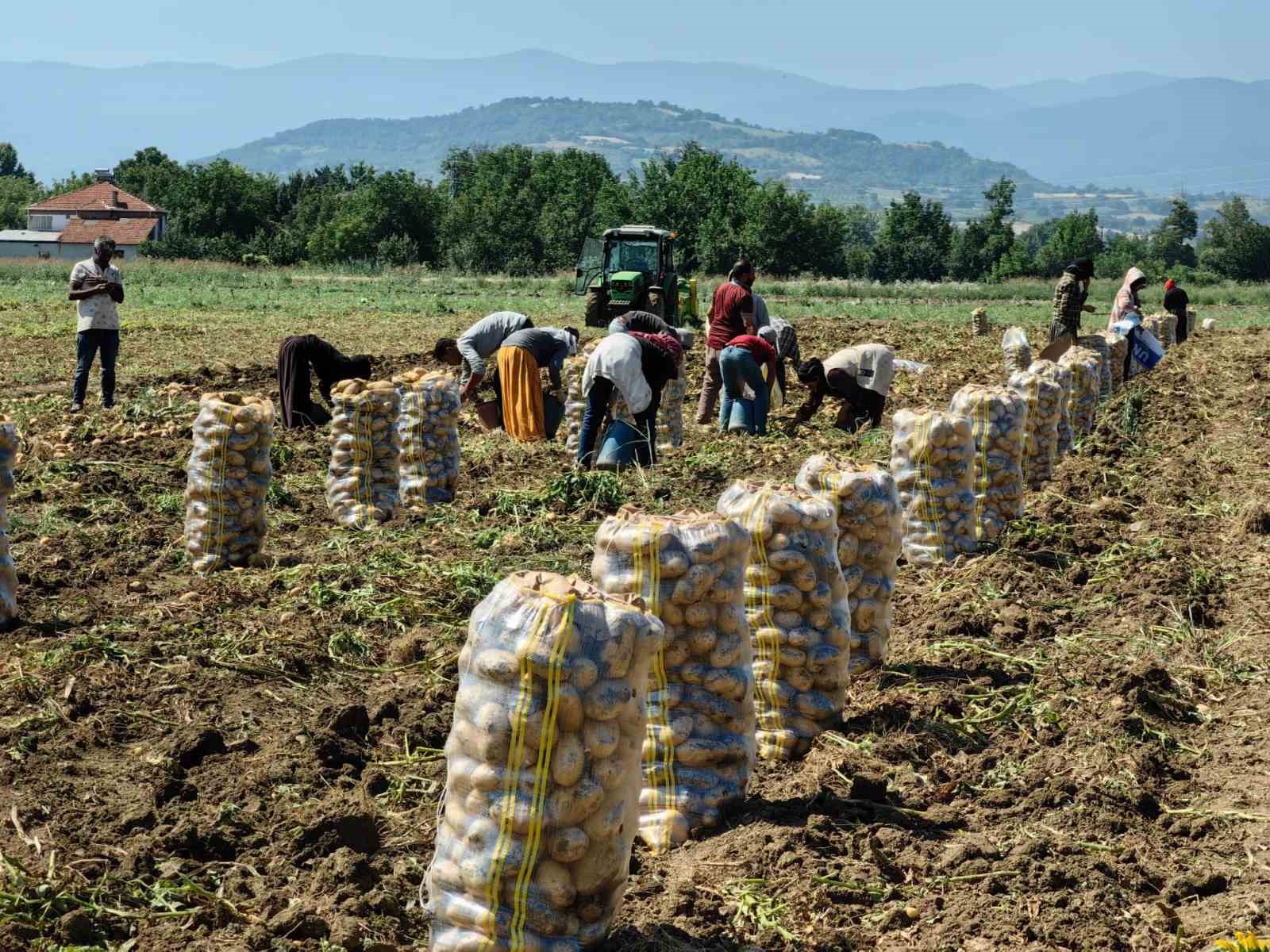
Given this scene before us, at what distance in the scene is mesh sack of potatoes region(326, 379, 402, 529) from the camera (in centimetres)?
840

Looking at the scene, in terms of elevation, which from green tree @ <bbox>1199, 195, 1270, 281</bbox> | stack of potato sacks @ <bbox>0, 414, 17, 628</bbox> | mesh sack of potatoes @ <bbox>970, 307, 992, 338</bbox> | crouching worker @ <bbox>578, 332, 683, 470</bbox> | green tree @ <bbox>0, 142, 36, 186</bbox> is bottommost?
stack of potato sacks @ <bbox>0, 414, 17, 628</bbox>

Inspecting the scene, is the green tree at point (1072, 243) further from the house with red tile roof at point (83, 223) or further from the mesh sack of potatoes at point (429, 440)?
the mesh sack of potatoes at point (429, 440)

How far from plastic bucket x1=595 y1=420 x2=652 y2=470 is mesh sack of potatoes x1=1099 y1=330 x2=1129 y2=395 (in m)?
7.03

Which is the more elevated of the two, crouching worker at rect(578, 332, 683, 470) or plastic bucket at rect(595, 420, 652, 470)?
crouching worker at rect(578, 332, 683, 470)

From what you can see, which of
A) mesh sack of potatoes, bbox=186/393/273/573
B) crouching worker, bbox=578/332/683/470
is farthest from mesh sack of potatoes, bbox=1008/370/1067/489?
mesh sack of potatoes, bbox=186/393/273/573

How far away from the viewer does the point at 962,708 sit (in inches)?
206

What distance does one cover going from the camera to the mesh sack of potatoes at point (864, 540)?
5383 mm

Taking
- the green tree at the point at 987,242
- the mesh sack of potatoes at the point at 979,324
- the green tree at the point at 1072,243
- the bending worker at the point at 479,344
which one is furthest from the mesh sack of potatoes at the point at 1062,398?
the green tree at the point at 1072,243

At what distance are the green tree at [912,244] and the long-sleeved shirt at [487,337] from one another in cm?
6473

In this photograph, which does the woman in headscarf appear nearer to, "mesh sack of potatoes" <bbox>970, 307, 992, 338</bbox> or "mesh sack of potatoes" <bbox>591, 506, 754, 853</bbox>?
"mesh sack of potatoes" <bbox>970, 307, 992, 338</bbox>

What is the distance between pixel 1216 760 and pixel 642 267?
786 inches

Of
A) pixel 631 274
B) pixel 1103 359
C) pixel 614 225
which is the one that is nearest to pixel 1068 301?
pixel 1103 359

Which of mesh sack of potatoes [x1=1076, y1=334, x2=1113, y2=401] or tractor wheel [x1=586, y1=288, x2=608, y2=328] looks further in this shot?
tractor wheel [x1=586, y1=288, x2=608, y2=328]

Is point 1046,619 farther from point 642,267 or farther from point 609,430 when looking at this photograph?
point 642,267
